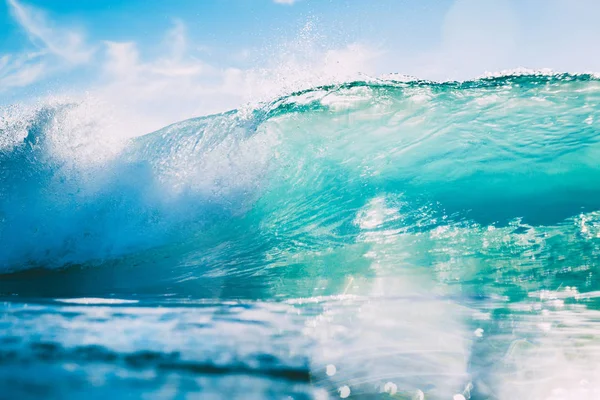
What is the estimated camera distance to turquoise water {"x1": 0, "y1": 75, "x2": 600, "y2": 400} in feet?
4.43

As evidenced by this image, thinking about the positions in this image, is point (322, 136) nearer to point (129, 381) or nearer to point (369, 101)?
point (369, 101)

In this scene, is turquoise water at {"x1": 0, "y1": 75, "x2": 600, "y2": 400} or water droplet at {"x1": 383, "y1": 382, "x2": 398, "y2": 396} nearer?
water droplet at {"x1": 383, "y1": 382, "x2": 398, "y2": 396}

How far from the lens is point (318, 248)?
4543 mm

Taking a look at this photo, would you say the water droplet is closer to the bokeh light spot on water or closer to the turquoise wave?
the bokeh light spot on water

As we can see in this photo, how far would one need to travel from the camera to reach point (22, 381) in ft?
4.05

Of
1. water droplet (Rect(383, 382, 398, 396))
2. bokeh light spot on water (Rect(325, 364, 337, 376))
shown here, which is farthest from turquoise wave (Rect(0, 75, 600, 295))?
water droplet (Rect(383, 382, 398, 396))

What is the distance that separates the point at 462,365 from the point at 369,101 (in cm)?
481

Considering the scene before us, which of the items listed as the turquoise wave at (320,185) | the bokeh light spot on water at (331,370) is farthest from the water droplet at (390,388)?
the turquoise wave at (320,185)

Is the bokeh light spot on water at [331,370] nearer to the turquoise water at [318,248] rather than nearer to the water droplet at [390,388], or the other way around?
the turquoise water at [318,248]

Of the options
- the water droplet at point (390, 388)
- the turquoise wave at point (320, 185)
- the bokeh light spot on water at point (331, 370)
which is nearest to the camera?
the water droplet at point (390, 388)

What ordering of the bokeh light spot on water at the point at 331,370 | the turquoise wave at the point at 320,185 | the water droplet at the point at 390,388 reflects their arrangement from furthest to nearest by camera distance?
the turquoise wave at the point at 320,185 → the bokeh light spot on water at the point at 331,370 → the water droplet at the point at 390,388

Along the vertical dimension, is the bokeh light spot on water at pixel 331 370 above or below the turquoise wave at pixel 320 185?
below

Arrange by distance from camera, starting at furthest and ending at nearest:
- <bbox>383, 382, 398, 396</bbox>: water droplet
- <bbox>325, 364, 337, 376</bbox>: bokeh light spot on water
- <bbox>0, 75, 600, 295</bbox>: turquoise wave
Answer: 1. <bbox>0, 75, 600, 295</bbox>: turquoise wave
2. <bbox>325, 364, 337, 376</bbox>: bokeh light spot on water
3. <bbox>383, 382, 398, 396</bbox>: water droplet

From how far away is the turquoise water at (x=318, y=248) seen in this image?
135 cm
